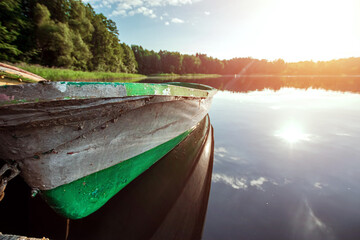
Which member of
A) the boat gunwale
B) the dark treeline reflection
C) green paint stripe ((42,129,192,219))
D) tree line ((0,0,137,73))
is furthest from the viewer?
tree line ((0,0,137,73))

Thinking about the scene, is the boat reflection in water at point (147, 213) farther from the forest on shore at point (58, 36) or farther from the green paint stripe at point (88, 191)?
the forest on shore at point (58, 36)

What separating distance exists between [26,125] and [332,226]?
9.37 feet

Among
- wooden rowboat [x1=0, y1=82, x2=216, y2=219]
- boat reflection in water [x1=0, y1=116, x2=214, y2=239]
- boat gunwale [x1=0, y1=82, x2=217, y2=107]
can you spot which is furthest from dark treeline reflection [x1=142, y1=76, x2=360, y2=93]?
boat gunwale [x1=0, y1=82, x2=217, y2=107]

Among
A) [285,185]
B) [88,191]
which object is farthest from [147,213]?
[285,185]

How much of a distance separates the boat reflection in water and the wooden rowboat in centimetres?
20

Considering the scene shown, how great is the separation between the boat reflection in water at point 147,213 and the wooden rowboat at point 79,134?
20cm

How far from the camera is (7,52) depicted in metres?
16.3

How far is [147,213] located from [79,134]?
111 cm

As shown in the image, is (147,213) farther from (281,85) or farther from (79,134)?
(281,85)

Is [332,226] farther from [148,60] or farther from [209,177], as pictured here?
[148,60]

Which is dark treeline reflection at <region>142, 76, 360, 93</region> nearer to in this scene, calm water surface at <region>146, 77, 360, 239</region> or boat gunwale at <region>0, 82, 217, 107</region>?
calm water surface at <region>146, 77, 360, 239</region>

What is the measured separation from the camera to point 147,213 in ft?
5.46

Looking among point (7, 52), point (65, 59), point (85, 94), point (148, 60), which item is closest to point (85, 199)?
point (85, 94)

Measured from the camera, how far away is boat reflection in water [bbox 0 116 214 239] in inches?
58.3
